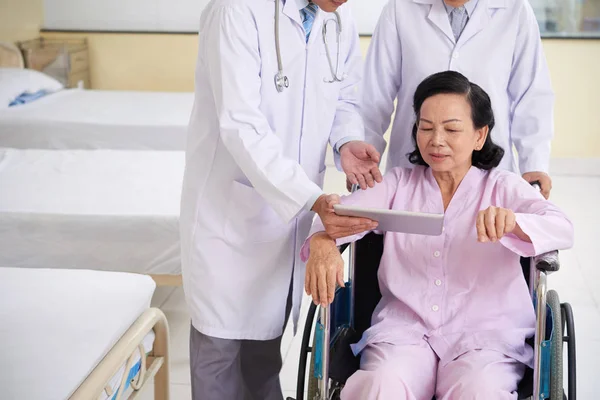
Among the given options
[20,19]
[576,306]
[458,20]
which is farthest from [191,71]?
[458,20]

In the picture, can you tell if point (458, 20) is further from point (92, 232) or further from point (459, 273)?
point (92, 232)

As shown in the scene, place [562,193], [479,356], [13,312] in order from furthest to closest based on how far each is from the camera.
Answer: [562,193], [13,312], [479,356]

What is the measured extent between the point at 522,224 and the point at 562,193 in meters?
3.59

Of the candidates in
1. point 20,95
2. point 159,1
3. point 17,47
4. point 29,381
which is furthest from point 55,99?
point 29,381

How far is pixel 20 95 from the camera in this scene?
15.8 feet

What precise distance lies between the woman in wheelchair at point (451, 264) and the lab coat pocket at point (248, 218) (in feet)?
0.43

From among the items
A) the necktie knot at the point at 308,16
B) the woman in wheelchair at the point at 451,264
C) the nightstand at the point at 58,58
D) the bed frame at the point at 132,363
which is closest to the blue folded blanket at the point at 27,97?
the nightstand at the point at 58,58

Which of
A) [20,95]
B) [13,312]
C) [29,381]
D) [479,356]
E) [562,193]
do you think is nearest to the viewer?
[29,381]

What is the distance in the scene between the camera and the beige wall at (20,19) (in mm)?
5273

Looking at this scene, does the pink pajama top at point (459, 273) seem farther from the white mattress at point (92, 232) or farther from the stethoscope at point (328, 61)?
the white mattress at point (92, 232)

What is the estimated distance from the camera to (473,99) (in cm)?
195

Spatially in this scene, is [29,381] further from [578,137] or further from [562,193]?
[578,137]

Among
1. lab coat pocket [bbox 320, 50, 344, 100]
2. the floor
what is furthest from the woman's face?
the floor

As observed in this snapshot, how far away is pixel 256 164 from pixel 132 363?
584 mm
